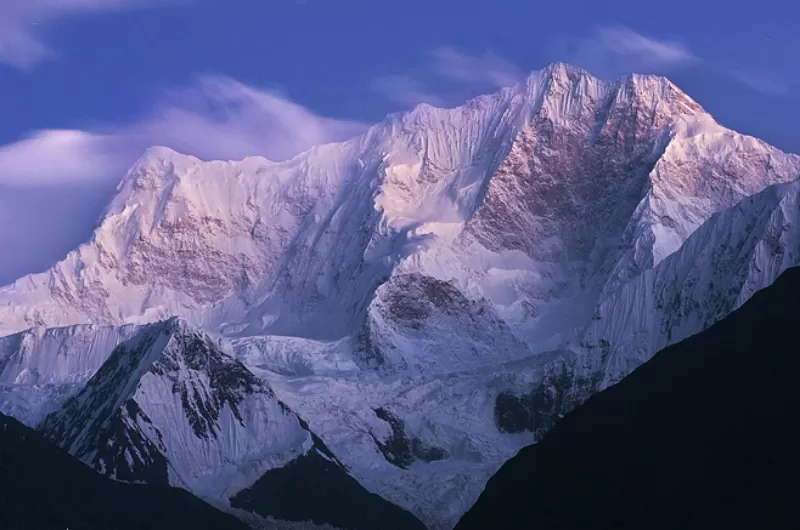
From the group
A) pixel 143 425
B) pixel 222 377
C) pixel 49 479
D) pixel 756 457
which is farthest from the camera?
pixel 222 377

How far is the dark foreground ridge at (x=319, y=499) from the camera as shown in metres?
177

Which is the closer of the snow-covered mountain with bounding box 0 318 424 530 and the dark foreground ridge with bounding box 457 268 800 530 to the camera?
the dark foreground ridge with bounding box 457 268 800 530

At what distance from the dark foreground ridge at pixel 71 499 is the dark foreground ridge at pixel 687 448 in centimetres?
3588

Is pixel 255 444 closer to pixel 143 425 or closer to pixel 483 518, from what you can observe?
pixel 143 425

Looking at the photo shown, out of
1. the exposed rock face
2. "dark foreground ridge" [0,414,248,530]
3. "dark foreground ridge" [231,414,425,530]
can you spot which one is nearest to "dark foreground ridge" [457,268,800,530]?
"dark foreground ridge" [0,414,248,530]

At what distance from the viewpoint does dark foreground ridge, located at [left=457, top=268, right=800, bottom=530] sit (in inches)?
A: 3777

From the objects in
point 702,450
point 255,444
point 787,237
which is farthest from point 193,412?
point 702,450

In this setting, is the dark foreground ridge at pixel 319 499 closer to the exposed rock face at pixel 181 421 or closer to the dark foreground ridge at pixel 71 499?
the exposed rock face at pixel 181 421

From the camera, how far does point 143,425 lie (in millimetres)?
180875

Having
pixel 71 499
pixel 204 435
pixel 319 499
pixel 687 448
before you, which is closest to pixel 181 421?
pixel 204 435

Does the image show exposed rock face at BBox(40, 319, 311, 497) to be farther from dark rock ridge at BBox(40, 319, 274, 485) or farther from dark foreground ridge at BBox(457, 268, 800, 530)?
dark foreground ridge at BBox(457, 268, 800, 530)

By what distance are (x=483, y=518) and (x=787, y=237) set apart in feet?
313

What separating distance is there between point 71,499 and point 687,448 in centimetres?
5511

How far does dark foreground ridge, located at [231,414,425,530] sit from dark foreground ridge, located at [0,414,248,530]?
47.4 ft
